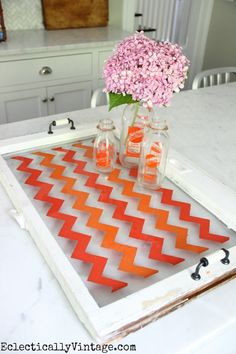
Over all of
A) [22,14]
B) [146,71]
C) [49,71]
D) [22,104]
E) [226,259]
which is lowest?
[22,104]

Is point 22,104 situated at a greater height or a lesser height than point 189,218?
lesser

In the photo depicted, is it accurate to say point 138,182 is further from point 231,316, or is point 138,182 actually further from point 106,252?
point 231,316

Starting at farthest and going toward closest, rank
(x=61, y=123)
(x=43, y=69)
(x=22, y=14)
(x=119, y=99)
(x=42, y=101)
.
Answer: (x=22, y=14), (x=42, y=101), (x=43, y=69), (x=61, y=123), (x=119, y=99)

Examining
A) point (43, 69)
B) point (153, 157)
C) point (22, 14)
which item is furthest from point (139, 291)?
point (22, 14)

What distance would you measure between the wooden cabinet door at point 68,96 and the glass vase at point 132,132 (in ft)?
4.42

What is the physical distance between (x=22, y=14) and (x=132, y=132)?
1.90 m

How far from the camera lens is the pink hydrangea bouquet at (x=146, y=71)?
82cm

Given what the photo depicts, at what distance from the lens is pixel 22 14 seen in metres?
2.44

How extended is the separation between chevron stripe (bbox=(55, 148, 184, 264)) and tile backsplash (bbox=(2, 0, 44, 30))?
1.78 metres

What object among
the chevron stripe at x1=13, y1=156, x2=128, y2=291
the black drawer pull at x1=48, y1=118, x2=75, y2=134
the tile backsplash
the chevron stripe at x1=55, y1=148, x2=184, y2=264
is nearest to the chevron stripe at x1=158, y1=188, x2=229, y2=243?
the chevron stripe at x1=55, y1=148, x2=184, y2=264

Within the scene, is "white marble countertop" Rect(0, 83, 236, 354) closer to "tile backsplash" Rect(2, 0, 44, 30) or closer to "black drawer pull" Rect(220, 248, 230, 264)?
"black drawer pull" Rect(220, 248, 230, 264)

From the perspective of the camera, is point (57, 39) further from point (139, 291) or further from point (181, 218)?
point (139, 291)

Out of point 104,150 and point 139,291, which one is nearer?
point 139,291

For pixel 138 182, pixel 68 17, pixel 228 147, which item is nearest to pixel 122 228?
pixel 138 182
